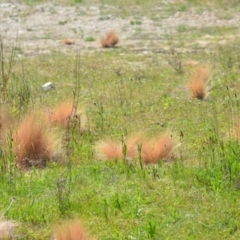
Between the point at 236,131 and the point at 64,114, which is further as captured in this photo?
the point at 64,114

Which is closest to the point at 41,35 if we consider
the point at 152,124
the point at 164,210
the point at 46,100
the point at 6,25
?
the point at 6,25

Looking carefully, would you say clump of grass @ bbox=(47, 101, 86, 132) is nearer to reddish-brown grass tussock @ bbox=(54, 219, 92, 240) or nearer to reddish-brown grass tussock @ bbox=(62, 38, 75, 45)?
reddish-brown grass tussock @ bbox=(54, 219, 92, 240)

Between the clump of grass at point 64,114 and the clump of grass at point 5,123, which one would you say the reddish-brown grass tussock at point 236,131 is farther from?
the clump of grass at point 5,123

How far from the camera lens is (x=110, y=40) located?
642 inches

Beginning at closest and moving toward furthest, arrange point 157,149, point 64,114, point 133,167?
point 133,167 < point 157,149 < point 64,114

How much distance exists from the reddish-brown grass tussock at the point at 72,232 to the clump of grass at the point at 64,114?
3.18m

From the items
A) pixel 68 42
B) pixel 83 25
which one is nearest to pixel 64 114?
pixel 68 42

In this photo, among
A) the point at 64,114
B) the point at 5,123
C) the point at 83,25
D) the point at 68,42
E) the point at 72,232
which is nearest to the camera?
the point at 72,232

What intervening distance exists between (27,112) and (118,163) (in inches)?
65.2

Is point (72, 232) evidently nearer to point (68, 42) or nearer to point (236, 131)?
point (236, 131)

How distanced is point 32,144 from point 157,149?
1353 millimetres

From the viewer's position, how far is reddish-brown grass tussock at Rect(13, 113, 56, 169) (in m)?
7.41

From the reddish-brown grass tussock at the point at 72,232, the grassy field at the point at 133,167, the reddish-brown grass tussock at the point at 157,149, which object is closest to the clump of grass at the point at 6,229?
the grassy field at the point at 133,167

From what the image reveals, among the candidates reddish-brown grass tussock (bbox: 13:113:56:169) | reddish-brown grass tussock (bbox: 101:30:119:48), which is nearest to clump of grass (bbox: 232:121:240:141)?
reddish-brown grass tussock (bbox: 13:113:56:169)
